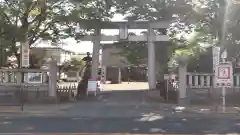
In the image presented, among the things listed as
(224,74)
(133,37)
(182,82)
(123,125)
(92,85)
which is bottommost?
(123,125)

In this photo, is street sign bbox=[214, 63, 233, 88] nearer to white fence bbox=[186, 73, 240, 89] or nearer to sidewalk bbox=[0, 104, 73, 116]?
white fence bbox=[186, 73, 240, 89]

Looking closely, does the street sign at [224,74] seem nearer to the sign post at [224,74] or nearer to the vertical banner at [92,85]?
the sign post at [224,74]

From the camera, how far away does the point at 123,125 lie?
46.0 feet

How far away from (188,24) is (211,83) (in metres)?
3.57

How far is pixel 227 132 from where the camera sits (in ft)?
40.9

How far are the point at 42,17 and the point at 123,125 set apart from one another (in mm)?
11330

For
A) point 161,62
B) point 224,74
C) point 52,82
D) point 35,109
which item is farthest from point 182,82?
point 35,109

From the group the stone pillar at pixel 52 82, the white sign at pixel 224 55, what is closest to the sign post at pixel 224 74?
the white sign at pixel 224 55

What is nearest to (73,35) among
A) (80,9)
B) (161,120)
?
(80,9)

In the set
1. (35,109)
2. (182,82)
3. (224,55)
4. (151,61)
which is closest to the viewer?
(35,109)

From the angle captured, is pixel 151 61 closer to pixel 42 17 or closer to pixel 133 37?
pixel 133 37

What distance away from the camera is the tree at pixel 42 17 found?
68.9ft

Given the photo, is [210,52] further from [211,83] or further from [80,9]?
[80,9]

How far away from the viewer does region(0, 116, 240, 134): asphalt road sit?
12.5 meters
